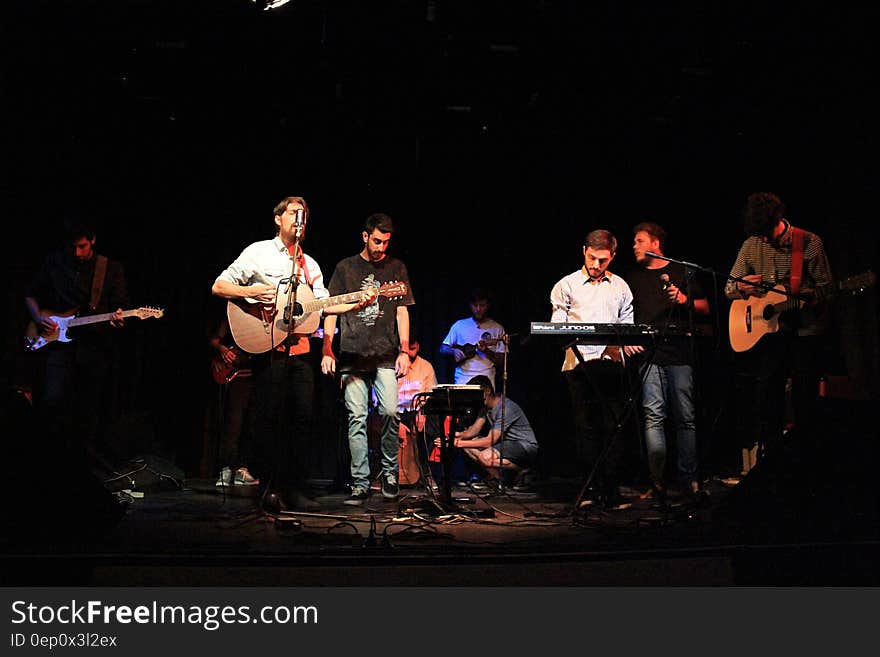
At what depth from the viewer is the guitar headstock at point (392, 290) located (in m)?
5.65

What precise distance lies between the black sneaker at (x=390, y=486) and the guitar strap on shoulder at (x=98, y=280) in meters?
2.92

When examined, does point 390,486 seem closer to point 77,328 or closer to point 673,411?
point 673,411

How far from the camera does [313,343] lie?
8445mm

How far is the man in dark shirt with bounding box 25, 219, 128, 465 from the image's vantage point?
6137 millimetres

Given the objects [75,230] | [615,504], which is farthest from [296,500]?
[75,230]

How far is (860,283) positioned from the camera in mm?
4848

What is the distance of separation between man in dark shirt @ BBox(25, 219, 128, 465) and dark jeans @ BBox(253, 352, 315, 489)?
1959 mm

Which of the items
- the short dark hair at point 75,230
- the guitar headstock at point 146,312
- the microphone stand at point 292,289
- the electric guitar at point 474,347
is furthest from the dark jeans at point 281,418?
the electric guitar at point 474,347

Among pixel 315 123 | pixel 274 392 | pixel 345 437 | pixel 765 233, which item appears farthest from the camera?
pixel 345 437

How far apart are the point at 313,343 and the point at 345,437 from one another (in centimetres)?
113

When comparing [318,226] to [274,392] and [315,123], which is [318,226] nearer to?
[315,123]

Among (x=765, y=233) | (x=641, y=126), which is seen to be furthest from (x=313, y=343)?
(x=765, y=233)

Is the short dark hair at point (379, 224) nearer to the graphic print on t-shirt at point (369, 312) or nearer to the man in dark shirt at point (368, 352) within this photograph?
the man in dark shirt at point (368, 352)

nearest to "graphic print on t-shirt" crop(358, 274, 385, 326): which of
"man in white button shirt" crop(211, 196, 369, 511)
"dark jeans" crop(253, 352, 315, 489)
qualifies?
"man in white button shirt" crop(211, 196, 369, 511)
